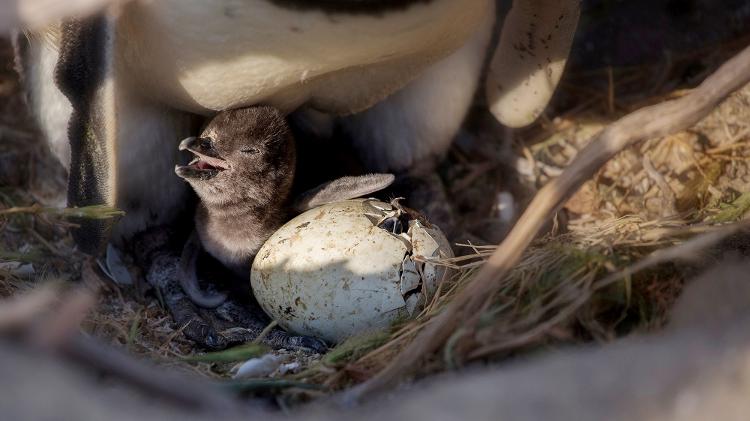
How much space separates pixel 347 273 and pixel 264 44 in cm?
45

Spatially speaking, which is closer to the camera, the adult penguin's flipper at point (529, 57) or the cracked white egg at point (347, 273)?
the cracked white egg at point (347, 273)

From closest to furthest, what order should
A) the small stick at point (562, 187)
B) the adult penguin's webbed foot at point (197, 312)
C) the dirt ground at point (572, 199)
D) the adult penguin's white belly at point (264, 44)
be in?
1. the small stick at point (562, 187)
2. the dirt ground at point (572, 199)
3. the adult penguin's white belly at point (264, 44)
4. the adult penguin's webbed foot at point (197, 312)

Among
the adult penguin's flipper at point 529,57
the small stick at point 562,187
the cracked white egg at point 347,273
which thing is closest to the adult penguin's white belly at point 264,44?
the adult penguin's flipper at point 529,57

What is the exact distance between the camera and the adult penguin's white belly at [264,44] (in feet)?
5.27

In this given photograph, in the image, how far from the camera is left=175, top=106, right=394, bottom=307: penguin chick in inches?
73.6

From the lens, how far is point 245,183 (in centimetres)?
190

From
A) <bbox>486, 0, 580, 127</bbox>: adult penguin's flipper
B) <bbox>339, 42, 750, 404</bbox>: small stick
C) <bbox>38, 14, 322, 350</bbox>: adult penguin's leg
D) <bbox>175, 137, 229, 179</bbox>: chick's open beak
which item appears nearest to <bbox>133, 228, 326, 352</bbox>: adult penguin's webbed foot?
<bbox>38, 14, 322, 350</bbox>: adult penguin's leg

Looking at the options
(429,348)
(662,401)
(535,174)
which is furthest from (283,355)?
(535,174)

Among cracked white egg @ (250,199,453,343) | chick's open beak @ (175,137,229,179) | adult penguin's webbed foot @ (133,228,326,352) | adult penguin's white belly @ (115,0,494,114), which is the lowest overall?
adult penguin's webbed foot @ (133,228,326,352)

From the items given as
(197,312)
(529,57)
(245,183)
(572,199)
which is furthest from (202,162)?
(572,199)

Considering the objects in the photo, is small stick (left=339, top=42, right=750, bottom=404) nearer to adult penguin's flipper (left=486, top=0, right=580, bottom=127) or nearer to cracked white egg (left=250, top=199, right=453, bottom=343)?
cracked white egg (left=250, top=199, right=453, bottom=343)

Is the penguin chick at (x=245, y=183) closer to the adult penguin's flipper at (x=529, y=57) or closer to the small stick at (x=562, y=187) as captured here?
the adult penguin's flipper at (x=529, y=57)

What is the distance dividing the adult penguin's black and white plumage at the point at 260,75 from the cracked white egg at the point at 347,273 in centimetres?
31

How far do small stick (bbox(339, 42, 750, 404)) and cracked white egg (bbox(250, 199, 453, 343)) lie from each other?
1.09 feet
